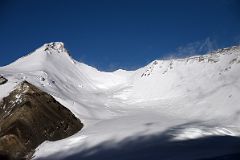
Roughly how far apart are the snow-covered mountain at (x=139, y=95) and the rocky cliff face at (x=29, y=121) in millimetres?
1086

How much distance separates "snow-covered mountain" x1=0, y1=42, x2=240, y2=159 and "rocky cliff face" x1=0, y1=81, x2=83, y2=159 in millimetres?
1086

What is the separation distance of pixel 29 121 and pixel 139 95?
2925cm

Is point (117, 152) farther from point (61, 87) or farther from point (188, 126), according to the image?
point (61, 87)

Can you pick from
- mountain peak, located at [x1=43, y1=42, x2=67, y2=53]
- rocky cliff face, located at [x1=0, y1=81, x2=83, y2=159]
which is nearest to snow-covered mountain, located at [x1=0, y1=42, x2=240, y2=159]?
mountain peak, located at [x1=43, y1=42, x2=67, y2=53]

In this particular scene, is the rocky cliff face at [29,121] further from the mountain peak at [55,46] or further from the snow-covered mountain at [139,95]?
the mountain peak at [55,46]

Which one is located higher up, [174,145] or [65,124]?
[65,124]

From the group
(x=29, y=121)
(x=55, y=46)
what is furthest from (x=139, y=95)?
(x=29, y=121)

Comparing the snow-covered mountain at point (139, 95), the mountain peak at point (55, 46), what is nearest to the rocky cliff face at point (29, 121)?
the snow-covered mountain at point (139, 95)

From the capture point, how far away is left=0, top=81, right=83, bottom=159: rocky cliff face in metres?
29.3

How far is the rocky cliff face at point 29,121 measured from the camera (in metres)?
29.3

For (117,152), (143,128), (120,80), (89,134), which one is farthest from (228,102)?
(120,80)

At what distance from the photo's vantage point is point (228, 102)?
40500 millimetres

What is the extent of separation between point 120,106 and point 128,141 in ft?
74.7

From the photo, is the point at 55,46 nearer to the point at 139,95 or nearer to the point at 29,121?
the point at 139,95
